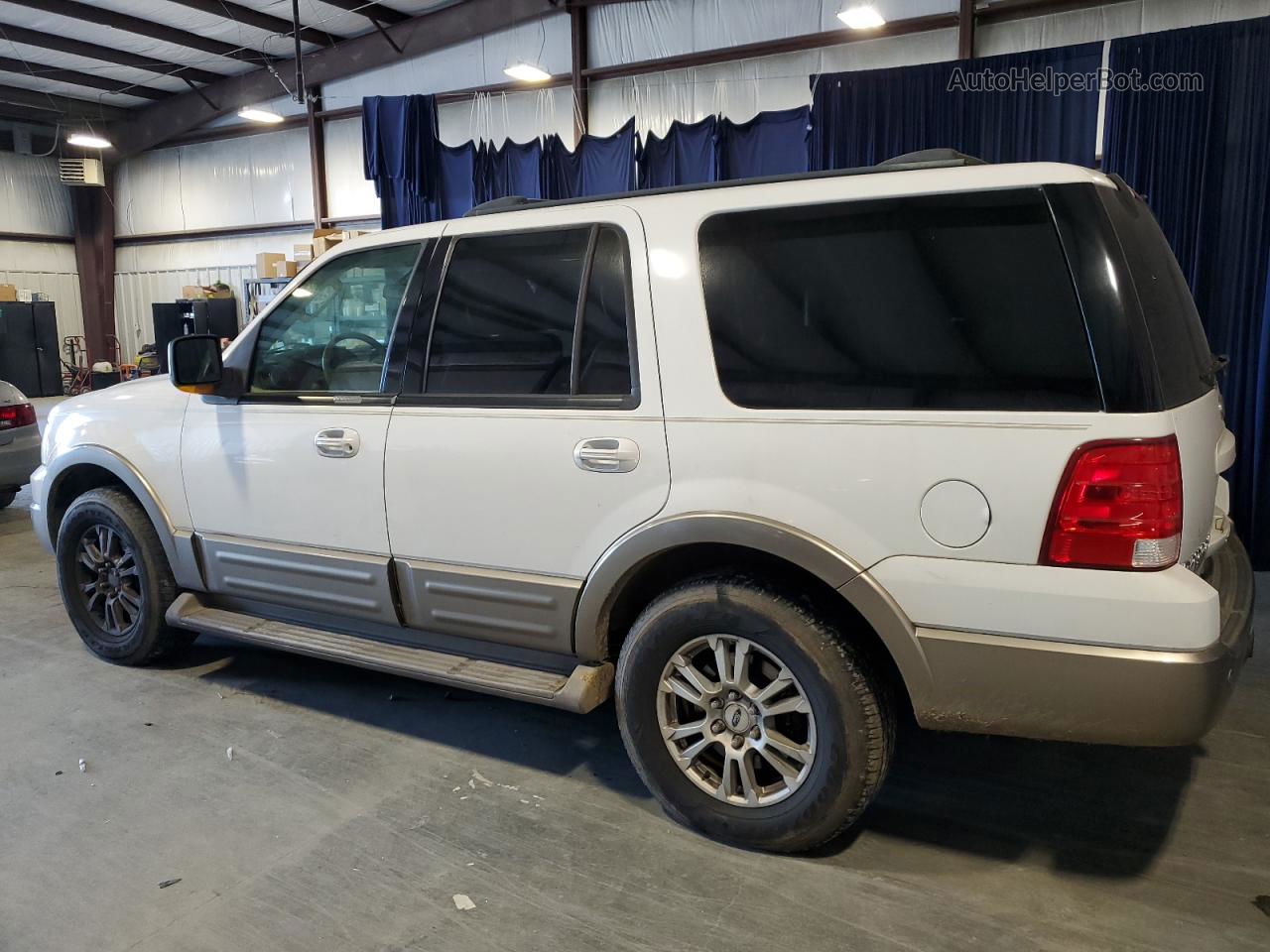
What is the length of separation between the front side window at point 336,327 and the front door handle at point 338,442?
163 millimetres

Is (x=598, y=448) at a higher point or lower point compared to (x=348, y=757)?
higher

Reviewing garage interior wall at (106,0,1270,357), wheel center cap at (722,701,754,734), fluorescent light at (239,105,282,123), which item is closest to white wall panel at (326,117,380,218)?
garage interior wall at (106,0,1270,357)

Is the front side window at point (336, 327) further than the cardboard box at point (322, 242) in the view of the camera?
No

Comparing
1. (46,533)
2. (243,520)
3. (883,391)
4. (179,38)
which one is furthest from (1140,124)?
(179,38)

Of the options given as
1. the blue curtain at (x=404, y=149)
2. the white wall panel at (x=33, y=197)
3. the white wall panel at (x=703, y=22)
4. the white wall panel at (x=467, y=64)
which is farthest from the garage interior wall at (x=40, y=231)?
the white wall panel at (x=703, y=22)

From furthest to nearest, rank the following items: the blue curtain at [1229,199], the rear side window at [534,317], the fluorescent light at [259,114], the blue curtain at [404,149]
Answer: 1. the fluorescent light at [259,114]
2. the blue curtain at [404,149]
3. the blue curtain at [1229,199]
4. the rear side window at [534,317]

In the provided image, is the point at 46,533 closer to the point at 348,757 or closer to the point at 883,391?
the point at 348,757

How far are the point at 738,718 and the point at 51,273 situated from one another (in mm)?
20592

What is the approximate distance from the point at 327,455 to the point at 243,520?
564mm

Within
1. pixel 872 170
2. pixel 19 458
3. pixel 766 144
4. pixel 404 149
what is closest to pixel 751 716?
pixel 872 170

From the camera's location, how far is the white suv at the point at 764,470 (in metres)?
2.08

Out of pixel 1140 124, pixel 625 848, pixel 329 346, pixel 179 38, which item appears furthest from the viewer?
pixel 179 38

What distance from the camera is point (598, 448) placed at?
2.64 metres

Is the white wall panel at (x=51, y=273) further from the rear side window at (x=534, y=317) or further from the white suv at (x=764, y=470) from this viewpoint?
the rear side window at (x=534, y=317)
